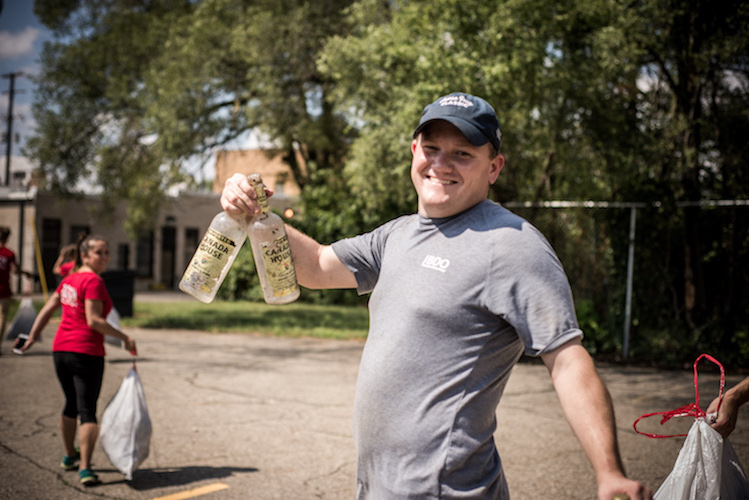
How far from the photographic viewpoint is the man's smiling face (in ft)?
7.17

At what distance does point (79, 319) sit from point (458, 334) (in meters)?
4.03

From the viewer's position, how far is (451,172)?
221cm

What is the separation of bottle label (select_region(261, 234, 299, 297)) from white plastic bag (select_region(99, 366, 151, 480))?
9.40ft

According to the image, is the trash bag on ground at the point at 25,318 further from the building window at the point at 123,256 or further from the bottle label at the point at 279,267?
the building window at the point at 123,256

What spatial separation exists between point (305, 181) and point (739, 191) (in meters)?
16.6

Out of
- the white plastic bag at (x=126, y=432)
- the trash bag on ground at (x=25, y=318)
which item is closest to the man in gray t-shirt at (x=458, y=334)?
the white plastic bag at (x=126, y=432)

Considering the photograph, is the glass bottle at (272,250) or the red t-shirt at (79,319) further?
the red t-shirt at (79,319)

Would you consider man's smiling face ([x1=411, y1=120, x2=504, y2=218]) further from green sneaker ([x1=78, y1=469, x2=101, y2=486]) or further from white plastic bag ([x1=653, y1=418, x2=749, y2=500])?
green sneaker ([x1=78, y1=469, x2=101, y2=486])

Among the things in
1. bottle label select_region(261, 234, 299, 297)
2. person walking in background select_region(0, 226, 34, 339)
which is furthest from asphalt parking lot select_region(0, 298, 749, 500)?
bottle label select_region(261, 234, 299, 297)

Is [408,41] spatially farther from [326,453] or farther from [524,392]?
[326,453]

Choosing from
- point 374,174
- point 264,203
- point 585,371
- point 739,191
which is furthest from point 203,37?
point 585,371

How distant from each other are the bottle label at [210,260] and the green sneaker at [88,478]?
9.85 feet

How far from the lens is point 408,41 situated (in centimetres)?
1106

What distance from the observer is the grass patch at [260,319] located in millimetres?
14751
